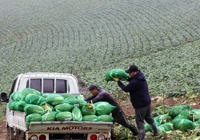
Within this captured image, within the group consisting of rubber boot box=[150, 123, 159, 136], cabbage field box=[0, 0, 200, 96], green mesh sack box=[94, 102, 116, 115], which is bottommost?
cabbage field box=[0, 0, 200, 96]

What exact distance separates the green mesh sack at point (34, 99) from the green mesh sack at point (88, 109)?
845 millimetres

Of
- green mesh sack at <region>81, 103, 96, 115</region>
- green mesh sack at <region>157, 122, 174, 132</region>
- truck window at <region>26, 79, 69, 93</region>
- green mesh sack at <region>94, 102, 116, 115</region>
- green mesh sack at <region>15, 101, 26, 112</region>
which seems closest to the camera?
green mesh sack at <region>81, 103, 96, 115</region>

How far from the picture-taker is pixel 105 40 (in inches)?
1464

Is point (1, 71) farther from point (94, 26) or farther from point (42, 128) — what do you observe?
point (42, 128)

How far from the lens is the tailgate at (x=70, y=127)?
862 cm

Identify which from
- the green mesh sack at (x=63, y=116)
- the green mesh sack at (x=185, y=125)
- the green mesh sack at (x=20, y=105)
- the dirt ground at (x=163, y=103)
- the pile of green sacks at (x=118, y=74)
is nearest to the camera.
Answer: the green mesh sack at (x=63, y=116)

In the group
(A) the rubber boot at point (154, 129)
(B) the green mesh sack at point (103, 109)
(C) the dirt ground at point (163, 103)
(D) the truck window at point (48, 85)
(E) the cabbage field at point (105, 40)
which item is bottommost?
(E) the cabbage field at point (105, 40)

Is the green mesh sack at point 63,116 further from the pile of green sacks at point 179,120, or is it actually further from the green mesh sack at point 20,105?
the pile of green sacks at point 179,120

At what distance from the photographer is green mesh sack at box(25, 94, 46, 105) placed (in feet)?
30.5

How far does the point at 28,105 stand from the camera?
903 centimetres

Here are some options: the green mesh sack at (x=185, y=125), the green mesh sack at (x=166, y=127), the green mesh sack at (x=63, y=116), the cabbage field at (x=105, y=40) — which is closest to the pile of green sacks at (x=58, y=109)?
the green mesh sack at (x=63, y=116)

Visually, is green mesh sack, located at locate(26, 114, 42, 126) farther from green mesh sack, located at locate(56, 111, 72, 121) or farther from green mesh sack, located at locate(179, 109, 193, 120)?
green mesh sack, located at locate(179, 109, 193, 120)

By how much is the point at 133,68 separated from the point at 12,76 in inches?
837

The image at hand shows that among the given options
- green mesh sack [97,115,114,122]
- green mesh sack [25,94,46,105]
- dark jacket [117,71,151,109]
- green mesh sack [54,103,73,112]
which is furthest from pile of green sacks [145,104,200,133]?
green mesh sack [25,94,46,105]
